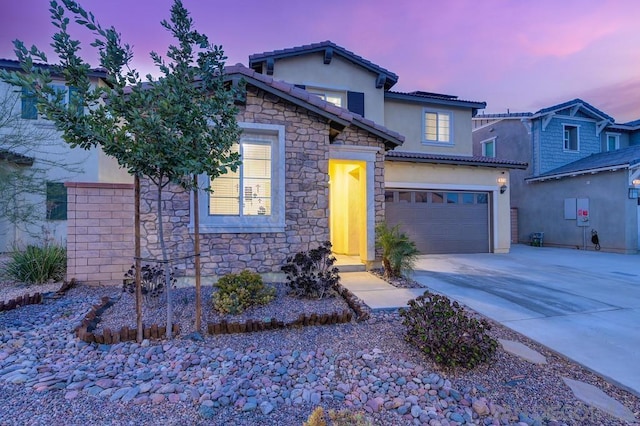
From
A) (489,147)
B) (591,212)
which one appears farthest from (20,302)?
(489,147)

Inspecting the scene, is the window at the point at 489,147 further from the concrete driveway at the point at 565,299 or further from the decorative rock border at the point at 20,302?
the decorative rock border at the point at 20,302

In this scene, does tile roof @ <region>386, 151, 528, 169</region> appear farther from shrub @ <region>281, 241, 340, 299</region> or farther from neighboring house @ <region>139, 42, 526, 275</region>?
shrub @ <region>281, 241, 340, 299</region>

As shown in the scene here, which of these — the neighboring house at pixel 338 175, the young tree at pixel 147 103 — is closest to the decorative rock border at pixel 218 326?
the young tree at pixel 147 103

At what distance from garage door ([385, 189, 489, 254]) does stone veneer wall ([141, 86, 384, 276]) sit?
5.08 metres

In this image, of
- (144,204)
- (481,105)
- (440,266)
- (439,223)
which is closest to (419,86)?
(481,105)

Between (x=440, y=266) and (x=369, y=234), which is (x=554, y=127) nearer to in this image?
(x=440, y=266)

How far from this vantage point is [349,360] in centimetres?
330

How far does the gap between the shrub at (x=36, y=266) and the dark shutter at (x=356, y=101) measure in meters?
9.72

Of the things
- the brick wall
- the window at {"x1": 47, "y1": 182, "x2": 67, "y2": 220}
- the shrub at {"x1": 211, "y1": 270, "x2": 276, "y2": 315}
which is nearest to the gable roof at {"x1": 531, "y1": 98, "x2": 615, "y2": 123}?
the shrub at {"x1": 211, "y1": 270, "x2": 276, "y2": 315}

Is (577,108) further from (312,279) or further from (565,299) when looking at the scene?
(312,279)

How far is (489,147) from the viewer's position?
18312 mm

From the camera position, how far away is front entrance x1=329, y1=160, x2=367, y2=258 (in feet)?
27.3

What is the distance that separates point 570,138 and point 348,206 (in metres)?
15.1

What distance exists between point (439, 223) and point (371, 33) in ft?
25.1
